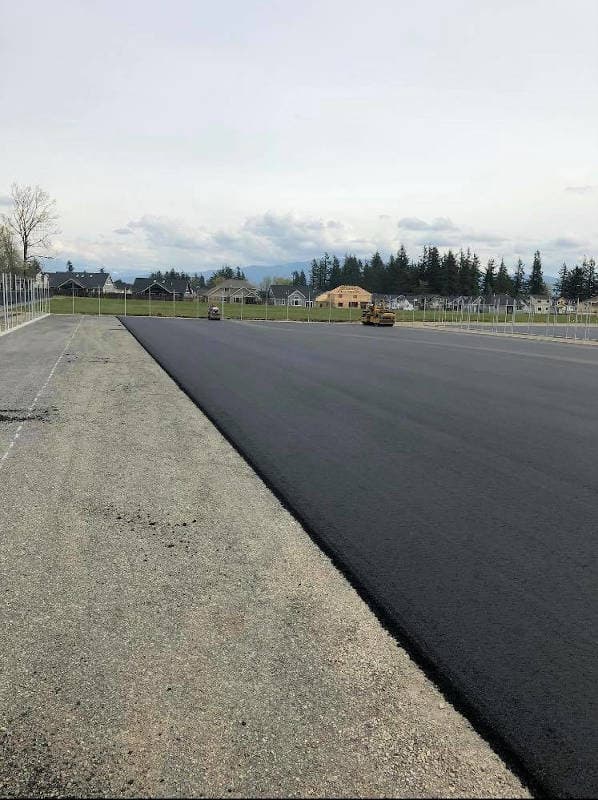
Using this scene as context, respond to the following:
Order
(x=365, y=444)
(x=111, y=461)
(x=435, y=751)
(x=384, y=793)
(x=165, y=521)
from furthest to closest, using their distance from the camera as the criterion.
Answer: (x=365, y=444) → (x=111, y=461) → (x=165, y=521) → (x=435, y=751) → (x=384, y=793)

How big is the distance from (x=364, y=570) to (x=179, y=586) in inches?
51.6

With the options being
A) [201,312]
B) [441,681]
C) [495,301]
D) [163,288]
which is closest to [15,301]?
[441,681]

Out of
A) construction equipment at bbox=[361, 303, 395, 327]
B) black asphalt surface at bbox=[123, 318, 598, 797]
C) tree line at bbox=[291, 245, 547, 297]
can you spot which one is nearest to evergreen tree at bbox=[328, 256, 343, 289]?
tree line at bbox=[291, 245, 547, 297]

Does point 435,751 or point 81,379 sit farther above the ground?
point 81,379

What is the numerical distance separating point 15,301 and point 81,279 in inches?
3611

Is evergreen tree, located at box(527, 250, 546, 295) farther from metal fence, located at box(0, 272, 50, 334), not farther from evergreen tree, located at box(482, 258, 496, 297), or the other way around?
metal fence, located at box(0, 272, 50, 334)

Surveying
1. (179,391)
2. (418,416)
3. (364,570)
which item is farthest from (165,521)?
(179,391)

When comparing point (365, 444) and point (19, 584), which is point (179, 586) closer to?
point (19, 584)

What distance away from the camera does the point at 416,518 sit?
562 cm

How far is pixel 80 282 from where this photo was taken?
115812 millimetres

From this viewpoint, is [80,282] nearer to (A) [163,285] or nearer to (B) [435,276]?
(A) [163,285]

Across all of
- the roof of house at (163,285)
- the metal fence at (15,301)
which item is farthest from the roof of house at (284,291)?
the metal fence at (15,301)

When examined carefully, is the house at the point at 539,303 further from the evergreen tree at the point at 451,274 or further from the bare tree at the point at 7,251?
the bare tree at the point at 7,251

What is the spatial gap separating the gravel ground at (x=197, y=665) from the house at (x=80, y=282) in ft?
355
